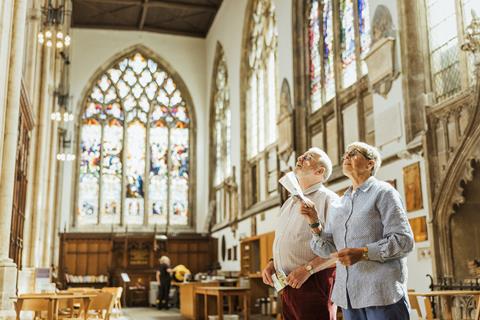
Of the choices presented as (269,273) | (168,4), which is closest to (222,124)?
(168,4)

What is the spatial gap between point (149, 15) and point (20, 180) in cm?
1303

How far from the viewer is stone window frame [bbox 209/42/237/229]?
1891 cm

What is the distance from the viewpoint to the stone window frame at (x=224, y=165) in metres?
18.9

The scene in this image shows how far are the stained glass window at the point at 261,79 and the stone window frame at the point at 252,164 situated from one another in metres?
0.11

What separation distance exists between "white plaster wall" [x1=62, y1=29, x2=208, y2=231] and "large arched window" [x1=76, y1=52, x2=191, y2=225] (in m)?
0.43

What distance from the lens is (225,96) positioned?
69.2 ft

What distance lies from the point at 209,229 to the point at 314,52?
9.55 metres

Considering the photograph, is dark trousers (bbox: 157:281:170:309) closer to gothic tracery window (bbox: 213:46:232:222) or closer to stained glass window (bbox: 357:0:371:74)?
gothic tracery window (bbox: 213:46:232:222)

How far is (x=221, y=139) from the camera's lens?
835 inches

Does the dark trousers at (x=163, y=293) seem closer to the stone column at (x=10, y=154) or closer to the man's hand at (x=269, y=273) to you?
the stone column at (x=10, y=154)

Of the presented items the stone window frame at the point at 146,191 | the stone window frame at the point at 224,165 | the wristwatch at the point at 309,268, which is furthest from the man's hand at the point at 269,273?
the stone window frame at the point at 146,191

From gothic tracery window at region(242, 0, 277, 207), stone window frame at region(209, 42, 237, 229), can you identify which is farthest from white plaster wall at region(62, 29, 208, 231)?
gothic tracery window at region(242, 0, 277, 207)

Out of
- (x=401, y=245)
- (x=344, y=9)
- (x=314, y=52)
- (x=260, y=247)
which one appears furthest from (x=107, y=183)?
(x=401, y=245)

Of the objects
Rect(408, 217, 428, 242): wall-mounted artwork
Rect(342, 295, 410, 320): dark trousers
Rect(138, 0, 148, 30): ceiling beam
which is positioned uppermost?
Rect(138, 0, 148, 30): ceiling beam
